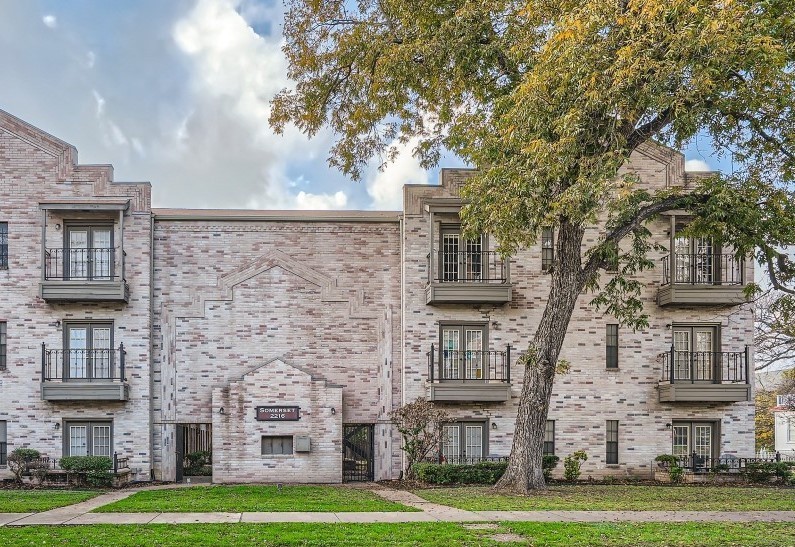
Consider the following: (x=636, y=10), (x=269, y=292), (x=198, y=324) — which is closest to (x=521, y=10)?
(x=636, y=10)

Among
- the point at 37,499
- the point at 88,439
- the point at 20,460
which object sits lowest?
the point at 20,460

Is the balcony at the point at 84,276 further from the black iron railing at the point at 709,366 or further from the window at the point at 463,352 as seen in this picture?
the black iron railing at the point at 709,366

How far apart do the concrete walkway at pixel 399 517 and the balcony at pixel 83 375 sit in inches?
278

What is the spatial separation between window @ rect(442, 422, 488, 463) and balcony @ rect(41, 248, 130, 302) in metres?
10.1

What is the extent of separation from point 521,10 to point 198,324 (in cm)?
1285

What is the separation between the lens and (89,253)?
22.2 metres

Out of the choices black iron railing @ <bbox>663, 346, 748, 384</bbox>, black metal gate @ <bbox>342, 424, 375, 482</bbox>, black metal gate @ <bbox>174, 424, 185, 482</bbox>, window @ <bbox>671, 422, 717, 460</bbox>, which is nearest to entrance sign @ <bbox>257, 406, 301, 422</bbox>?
black metal gate @ <bbox>342, 424, 375, 482</bbox>

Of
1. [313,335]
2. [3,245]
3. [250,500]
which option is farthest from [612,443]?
[3,245]

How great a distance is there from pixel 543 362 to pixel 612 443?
693 cm

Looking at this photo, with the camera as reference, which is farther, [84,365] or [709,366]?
[709,366]

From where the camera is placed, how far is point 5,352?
2200 cm

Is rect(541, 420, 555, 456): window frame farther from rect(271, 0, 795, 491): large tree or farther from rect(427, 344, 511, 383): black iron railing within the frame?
rect(271, 0, 795, 491): large tree

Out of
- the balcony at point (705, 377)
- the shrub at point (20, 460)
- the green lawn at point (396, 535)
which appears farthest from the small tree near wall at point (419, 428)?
the shrub at point (20, 460)

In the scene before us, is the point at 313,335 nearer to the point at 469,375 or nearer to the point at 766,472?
the point at 469,375
